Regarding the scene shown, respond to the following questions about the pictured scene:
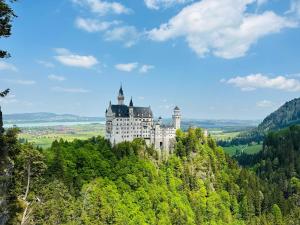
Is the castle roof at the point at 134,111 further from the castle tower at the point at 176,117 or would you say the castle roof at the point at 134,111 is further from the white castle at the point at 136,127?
the castle tower at the point at 176,117

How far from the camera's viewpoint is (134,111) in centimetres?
16738

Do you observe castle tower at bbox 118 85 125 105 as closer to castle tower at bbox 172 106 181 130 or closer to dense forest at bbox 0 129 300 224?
dense forest at bbox 0 129 300 224

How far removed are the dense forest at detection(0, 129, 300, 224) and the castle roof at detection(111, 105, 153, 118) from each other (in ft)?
42.7

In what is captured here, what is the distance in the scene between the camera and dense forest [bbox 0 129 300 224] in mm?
113625

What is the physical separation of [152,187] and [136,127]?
28.9 meters

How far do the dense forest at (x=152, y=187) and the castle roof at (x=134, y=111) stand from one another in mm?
13028

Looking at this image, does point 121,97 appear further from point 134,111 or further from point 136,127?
point 136,127

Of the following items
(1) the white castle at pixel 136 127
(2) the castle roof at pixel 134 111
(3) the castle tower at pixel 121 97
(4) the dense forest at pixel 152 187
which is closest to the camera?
(4) the dense forest at pixel 152 187

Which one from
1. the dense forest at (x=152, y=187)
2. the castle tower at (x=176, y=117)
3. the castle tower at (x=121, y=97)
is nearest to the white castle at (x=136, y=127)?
the castle tower at (x=121, y=97)

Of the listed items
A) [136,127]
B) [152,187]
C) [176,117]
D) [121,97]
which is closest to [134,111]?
[136,127]

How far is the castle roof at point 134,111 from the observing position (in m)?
163

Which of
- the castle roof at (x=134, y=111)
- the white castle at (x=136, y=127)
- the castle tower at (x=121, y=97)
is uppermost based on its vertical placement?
the castle tower at (x=121, y=97)

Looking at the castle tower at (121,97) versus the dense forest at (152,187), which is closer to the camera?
the dense forest at (152,187)

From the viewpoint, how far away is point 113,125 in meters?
159
